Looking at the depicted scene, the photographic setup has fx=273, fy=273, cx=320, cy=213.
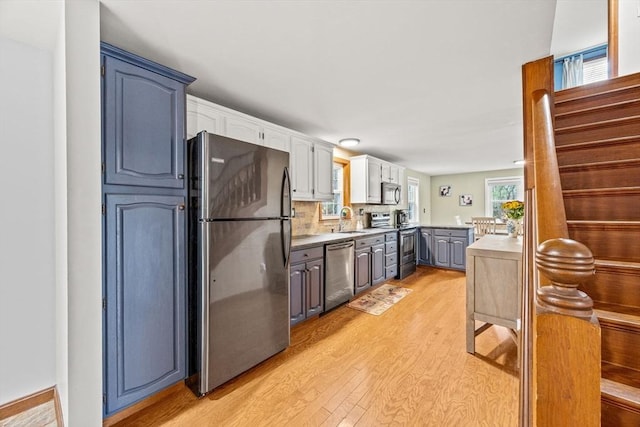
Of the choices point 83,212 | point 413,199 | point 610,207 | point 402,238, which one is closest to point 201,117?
point 83,212

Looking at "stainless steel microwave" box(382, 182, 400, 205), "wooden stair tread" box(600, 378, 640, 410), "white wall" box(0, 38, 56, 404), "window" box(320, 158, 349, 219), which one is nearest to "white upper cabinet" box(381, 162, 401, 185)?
"stainless steel microwave" box(382, 182, 400, 205)

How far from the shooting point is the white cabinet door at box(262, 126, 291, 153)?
2.80 meters

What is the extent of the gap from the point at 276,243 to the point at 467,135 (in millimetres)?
3201

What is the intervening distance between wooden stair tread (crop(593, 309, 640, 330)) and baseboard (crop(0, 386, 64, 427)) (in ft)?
9.06

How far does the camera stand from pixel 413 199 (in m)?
7.07

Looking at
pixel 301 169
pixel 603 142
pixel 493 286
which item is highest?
pixel 301 169

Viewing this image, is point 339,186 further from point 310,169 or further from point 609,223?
point 609,223

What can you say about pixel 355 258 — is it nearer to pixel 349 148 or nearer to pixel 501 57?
pixel 349 148

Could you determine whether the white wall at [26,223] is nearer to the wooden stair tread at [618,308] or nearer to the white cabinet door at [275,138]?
the white cabinet door at [275,138]

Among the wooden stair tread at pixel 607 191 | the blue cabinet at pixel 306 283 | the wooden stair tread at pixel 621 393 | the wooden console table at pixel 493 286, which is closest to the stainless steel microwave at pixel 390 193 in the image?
the blue cabinet at pixel 306 283

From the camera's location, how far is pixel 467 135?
151 inches

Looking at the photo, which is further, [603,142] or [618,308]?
[603,142]

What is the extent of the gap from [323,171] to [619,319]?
9.79ft

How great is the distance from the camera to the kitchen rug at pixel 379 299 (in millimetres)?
3446
